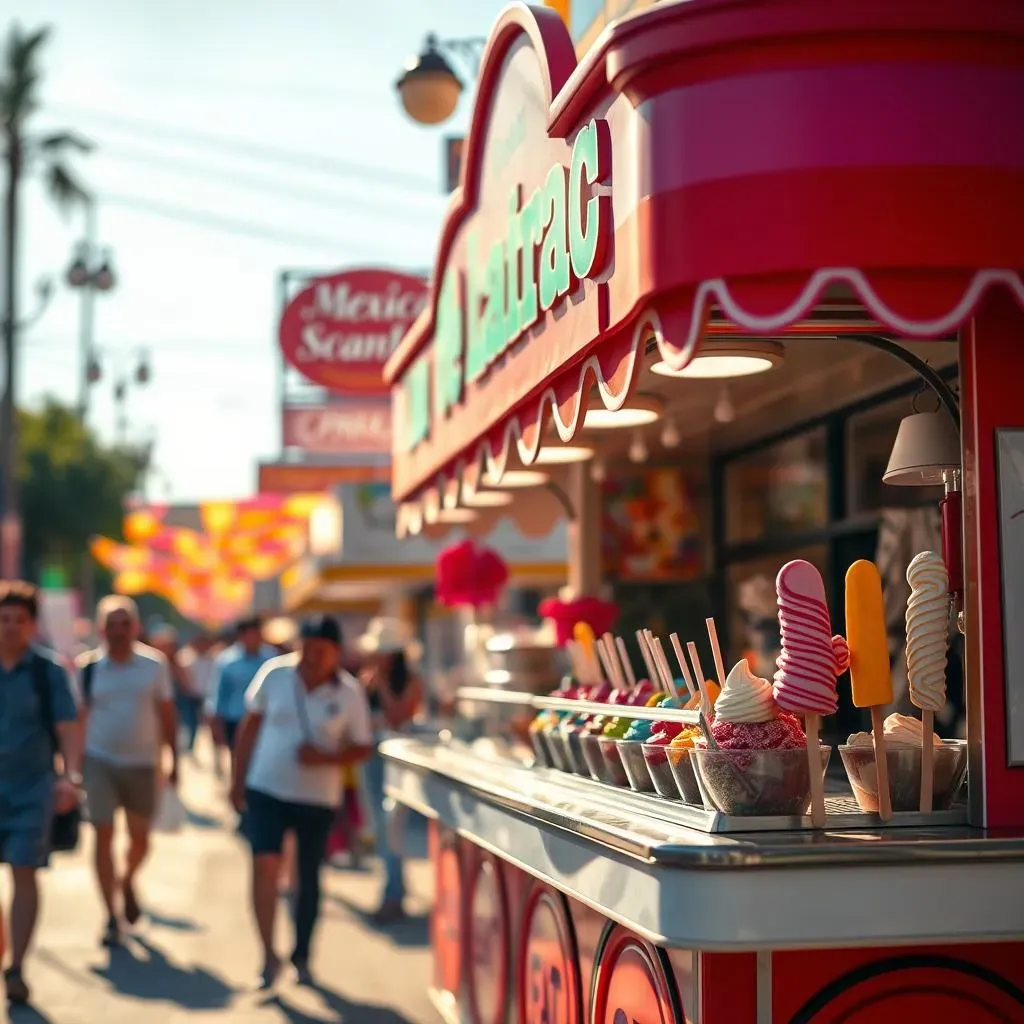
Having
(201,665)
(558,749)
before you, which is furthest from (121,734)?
(201,665)

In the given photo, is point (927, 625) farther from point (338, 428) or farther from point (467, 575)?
point (338, 428)

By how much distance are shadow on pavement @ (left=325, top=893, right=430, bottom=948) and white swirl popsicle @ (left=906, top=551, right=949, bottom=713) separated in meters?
6.92

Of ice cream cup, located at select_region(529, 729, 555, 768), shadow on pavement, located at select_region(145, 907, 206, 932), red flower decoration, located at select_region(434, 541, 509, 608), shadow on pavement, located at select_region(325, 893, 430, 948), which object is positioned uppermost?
red flower decoration, located at select_region(434, 541, 509, 608)

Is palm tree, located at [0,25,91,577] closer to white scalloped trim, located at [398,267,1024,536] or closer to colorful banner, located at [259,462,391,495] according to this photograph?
colorful banner, located at [259,462,391,495]

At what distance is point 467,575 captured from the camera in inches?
492

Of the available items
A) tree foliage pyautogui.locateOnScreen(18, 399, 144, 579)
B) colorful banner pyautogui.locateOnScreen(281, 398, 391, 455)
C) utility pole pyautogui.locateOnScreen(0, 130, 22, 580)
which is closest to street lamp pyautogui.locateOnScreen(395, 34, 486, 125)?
colorful banner pyautogui.locateOnScreen(281, 398, 391, 455)

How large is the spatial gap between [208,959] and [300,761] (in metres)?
1.90

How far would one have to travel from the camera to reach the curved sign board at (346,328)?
1961 cm

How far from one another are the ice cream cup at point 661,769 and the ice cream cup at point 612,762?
1.87 feet

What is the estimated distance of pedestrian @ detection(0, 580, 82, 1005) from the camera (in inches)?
369

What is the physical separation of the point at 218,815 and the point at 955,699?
544 inches

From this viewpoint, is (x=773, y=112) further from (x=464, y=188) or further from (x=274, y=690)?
(x=274, y=690)

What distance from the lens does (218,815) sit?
825 inches

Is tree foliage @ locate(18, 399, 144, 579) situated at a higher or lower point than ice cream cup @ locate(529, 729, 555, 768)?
higher
